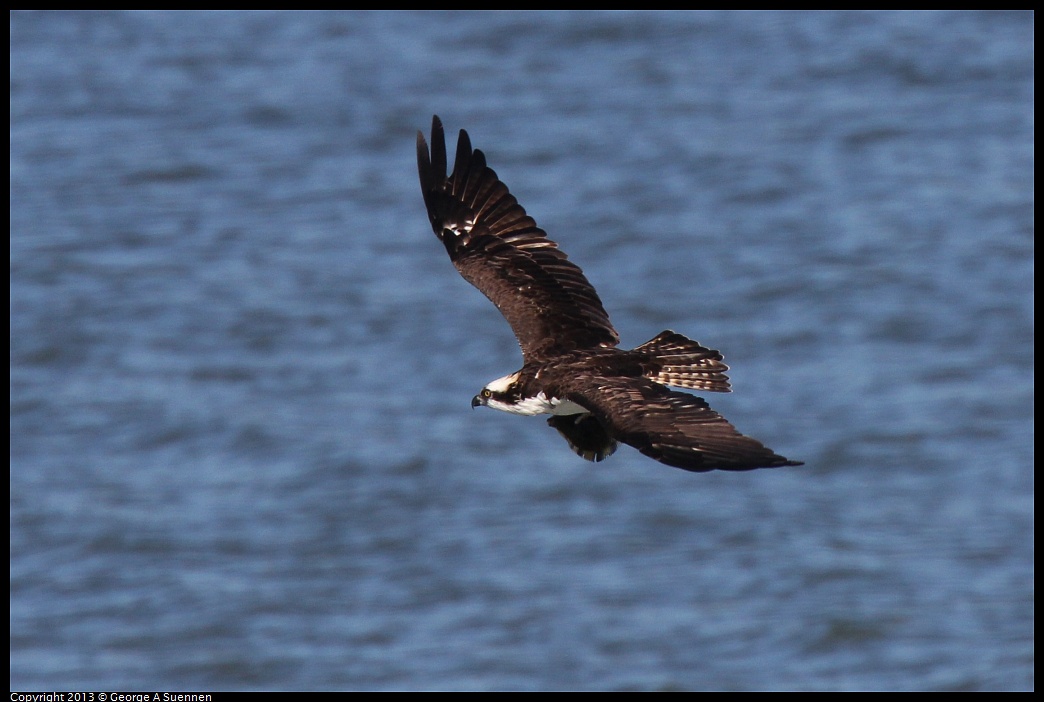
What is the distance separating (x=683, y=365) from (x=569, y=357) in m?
0.60

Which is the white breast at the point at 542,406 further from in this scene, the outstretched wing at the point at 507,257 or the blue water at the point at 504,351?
the blue water at the point at 504,351

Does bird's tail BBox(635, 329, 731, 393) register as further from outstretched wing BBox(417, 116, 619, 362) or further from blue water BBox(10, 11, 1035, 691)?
blue water BBox(10, 11, 1035, 691)

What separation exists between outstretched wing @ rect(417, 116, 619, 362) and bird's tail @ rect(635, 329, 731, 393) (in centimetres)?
56

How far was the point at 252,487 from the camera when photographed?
2338 centimetres

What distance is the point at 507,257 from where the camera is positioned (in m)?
10.1

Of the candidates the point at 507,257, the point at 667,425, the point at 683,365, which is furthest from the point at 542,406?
the point at 507,257

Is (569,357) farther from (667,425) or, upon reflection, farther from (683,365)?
(667,425)

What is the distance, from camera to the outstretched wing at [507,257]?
952 centimetres

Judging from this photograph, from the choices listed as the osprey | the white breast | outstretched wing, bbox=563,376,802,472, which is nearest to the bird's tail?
the osprey

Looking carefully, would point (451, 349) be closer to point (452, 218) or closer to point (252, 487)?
point (252, 487)

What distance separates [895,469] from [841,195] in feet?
23.8

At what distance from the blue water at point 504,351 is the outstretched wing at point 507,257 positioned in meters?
10.5

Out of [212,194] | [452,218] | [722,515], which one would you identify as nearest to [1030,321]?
[722,515]

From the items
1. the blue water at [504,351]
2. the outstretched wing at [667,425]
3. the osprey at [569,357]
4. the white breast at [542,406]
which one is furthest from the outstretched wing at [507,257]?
the blue water at [504,351]
